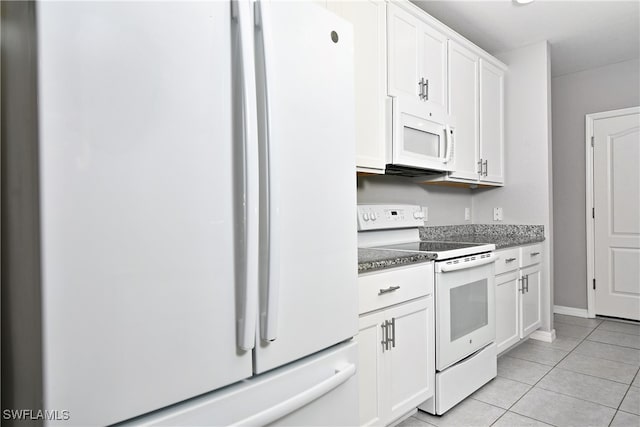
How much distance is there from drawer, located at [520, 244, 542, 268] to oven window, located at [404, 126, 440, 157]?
1.08 m

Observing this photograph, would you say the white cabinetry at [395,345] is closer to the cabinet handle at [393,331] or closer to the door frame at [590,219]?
the cabinet handle at [393,331]

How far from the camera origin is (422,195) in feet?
10.6

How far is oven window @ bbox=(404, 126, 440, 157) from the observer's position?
2.43 meters

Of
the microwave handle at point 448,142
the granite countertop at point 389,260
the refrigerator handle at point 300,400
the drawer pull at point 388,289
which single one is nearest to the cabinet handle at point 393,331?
the drawer pull at point 388,289

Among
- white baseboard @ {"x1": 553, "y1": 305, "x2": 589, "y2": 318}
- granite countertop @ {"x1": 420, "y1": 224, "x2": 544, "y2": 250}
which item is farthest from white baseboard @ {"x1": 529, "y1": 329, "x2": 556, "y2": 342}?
white baseboard @ {"x1": 553, "y1": 305, "x2": 589, "y2": 318}

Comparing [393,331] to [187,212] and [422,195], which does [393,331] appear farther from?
[422,195]

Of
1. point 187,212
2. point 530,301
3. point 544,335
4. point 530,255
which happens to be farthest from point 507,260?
point 187,212

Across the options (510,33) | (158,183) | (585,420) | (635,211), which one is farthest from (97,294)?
(635,211)

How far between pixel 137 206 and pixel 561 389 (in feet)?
8.72

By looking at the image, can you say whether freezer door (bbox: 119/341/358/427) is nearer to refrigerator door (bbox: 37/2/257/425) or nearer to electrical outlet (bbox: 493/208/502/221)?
refrigerator door (bbox: 37/2/257/425)

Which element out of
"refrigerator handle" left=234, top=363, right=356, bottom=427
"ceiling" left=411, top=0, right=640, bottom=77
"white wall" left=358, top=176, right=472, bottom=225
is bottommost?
"refrigerator handle" left=234, top=363, right=356, bottom=427

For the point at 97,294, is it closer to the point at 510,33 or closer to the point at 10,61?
the point at 10,61

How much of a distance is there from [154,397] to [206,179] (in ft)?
1.54

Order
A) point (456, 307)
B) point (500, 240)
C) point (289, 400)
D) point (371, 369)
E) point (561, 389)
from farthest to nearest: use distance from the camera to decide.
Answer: point (500, 240)
point (561, 389)
point (456, 307)
point (371, 369)
point (289, 400)
